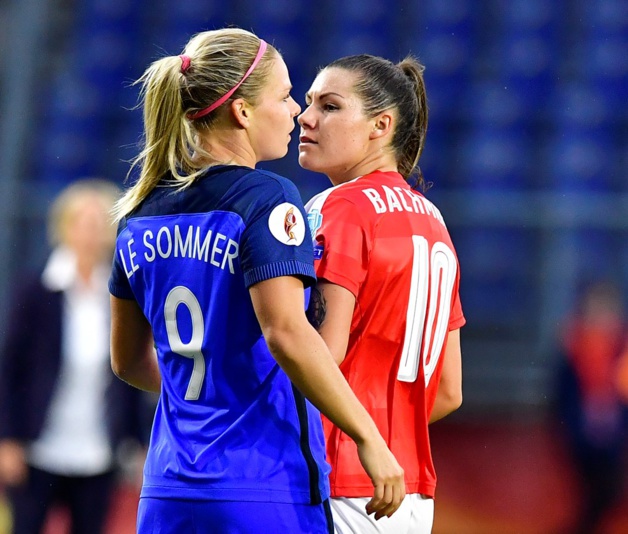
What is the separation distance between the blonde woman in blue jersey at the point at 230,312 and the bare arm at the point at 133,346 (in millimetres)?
168

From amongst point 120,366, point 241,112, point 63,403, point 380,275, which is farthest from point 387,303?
point 63,403

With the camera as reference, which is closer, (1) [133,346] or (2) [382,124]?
(1) [133,346]

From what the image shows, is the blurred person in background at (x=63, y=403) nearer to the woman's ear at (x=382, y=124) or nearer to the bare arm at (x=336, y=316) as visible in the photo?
the woman's ear at (x=382, y=124)

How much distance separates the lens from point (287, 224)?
7.70ft

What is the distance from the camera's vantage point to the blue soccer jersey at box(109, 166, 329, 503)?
7.66 feet

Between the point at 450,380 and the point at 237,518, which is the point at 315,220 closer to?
the point at 450,380

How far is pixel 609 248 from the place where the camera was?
23.5 ft

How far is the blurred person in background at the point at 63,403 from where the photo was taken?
16.0 ft

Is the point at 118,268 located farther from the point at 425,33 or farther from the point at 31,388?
the point at 425,33

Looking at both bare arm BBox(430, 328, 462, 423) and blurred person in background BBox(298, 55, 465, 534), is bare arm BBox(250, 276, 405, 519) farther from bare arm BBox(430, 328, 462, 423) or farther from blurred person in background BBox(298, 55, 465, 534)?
bare arm BBox(430, 328, 462, 423)

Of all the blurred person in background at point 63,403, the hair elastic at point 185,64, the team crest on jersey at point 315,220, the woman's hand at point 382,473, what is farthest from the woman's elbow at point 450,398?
the blurred person in background at point 63,403

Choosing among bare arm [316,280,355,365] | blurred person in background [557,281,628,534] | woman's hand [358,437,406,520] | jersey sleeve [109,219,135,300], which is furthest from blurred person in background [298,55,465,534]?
blurred person in background [557,281,628,534]

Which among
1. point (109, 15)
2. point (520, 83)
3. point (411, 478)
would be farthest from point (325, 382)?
point (109, 15)

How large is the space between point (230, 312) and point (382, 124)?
81 cm
